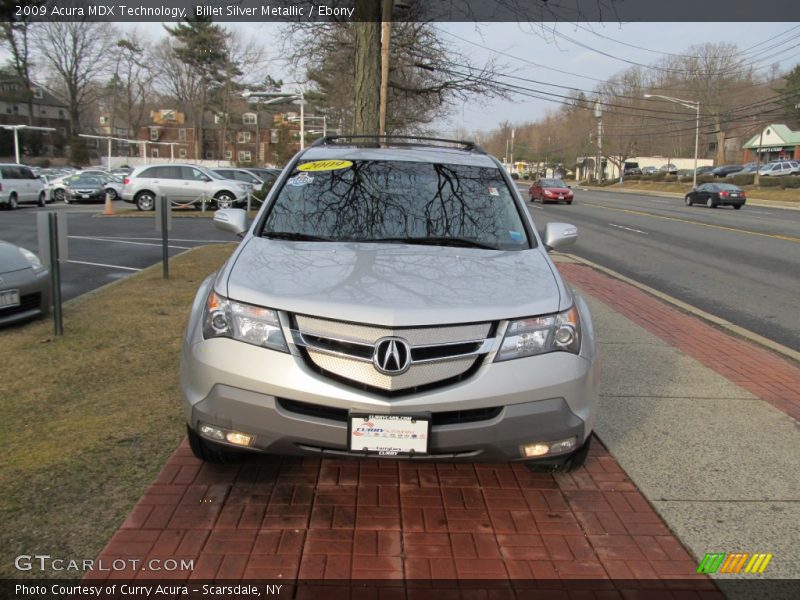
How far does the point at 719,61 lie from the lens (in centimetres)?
6581

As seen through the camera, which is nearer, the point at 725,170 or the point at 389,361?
the point at 389,361

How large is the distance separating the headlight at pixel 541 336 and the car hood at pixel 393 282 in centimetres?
5

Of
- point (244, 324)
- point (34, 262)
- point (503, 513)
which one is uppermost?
point (244, 324)

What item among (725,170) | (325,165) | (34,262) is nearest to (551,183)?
(34,262)

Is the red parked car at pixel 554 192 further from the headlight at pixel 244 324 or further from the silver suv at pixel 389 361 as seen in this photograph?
the headlight at pixel 244 324

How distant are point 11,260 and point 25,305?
44cm

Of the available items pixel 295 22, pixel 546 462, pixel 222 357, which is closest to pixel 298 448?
pixel 222 357

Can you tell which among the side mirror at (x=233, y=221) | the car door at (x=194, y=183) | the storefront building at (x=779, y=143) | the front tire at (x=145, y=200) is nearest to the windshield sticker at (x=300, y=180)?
the side mirror at (x=233, y=221)

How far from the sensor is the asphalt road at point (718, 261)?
8562 mm

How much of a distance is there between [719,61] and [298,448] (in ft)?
248

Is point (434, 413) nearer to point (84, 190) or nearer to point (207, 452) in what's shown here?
point (207, 452)

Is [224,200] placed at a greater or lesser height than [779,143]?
lesser

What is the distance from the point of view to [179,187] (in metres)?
23.9

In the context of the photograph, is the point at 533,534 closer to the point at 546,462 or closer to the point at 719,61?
the point at 546,462
